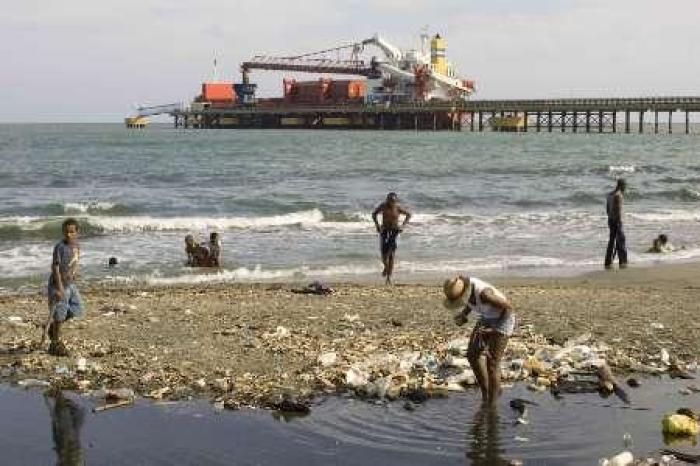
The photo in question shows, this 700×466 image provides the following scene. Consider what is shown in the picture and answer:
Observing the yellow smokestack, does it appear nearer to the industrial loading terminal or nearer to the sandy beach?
the industrial loading terminal

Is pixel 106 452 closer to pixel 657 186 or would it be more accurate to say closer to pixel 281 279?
pixel 281 279

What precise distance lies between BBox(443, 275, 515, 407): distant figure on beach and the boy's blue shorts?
3396 millimetres

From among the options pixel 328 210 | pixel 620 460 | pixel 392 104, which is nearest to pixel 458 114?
pixel 392 104

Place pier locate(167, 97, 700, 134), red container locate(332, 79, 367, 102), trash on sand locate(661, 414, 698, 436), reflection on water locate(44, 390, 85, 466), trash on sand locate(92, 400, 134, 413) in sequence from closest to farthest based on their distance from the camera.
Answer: reflection on water locate(44, 390, 85, 466) → trash on sand locate(661, 414, 698, 436) → trash on sand locate(92, 400, 134, 413) → pier locate(167, 97, 700, 134) → red container locate(332, 79, 367, 102)

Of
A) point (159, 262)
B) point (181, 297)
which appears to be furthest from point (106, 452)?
point (159, 262)

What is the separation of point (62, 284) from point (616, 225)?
9.65 m

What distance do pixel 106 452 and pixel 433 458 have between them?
6.53 ft

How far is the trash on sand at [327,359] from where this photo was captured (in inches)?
311

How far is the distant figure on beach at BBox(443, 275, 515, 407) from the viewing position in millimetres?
6504

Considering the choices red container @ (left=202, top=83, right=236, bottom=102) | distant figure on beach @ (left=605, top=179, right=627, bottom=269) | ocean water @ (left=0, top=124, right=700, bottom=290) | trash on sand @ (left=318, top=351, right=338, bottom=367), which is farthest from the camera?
red container @ (left=202, top=83, right=236, bottom=102)

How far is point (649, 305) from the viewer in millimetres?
11039

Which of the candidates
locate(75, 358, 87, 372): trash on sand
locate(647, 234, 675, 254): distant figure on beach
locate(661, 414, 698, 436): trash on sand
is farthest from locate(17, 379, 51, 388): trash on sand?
locate(647, 234, 675, 254): distant figure on beach

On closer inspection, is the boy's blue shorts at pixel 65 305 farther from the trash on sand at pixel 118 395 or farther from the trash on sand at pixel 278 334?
the trash on sand at pixel 278 334

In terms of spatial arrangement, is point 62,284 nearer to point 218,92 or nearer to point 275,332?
point 275,332
